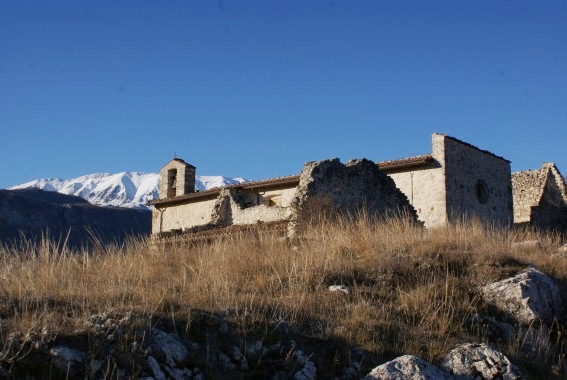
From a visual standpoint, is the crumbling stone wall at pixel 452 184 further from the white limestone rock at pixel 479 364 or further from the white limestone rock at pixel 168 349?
the white limestone rock at pixel 168 349

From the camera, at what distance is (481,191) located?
2200 cm

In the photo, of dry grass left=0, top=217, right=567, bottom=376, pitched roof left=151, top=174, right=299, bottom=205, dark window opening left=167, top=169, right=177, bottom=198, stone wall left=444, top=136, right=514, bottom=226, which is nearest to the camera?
dry grass left=0, top=217, right=567, bottom=376

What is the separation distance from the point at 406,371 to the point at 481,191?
60.4 ft

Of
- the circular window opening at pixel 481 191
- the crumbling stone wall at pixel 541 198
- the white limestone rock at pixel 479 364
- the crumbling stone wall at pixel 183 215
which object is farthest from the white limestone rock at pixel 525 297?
the crumbling stone wall at pixel 183 215

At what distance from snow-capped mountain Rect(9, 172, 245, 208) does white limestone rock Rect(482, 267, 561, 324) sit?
103 meters

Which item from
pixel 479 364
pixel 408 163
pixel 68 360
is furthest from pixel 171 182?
pixel 68 360

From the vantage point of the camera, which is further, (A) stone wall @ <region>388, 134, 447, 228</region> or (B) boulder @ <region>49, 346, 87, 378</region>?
(A) stone wall @ <region>388, 134, 447, 228</region>

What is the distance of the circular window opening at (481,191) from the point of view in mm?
21734

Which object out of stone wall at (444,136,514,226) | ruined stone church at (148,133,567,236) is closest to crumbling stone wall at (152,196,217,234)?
ruined stone church at (148,133,567,236)

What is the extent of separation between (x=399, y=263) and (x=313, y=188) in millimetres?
5291

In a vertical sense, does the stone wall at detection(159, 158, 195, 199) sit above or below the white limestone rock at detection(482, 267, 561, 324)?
above

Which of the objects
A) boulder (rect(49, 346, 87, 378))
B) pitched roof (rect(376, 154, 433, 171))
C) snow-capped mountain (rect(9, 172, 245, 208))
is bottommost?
boulder (rect(49, 346, 87, 378))

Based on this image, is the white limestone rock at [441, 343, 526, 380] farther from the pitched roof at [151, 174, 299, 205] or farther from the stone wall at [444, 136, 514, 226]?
the pitched roof at [151, 174, 299, 205]

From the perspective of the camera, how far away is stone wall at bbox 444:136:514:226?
20.0 metres
